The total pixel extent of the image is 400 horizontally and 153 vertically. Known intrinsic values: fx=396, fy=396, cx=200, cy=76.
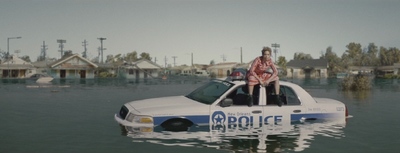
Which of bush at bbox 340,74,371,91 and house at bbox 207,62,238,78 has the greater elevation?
house at bbox 207,62,238,78

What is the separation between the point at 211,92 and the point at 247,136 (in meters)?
1.55

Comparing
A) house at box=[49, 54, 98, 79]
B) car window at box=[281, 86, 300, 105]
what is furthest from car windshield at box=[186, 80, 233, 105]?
house at box=[49, 54, 98, 79]

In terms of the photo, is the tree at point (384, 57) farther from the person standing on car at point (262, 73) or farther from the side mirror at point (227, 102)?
the side mirror at point (227, 102)

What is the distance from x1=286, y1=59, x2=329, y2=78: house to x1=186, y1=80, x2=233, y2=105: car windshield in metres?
88.2

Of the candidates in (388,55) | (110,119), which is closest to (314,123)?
(110,119)

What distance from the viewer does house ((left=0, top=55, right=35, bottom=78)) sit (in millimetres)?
78812

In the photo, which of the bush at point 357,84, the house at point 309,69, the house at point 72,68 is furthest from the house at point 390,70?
the house at point 72,68

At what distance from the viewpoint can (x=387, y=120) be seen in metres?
12.9

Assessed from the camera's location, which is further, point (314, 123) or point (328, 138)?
point (314, 123)

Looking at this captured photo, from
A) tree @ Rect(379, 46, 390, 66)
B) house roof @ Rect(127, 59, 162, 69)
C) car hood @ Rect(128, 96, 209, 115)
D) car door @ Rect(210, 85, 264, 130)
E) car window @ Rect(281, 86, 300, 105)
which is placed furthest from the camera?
tree @ Rect(379, 46, 390, 66)

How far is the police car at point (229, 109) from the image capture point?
29.6ft

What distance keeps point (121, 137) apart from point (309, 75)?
9606 cm

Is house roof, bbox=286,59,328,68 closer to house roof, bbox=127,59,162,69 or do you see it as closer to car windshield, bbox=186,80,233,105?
house roof, bbox=127,59,162,69

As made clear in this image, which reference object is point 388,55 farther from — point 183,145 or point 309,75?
point 183,145
